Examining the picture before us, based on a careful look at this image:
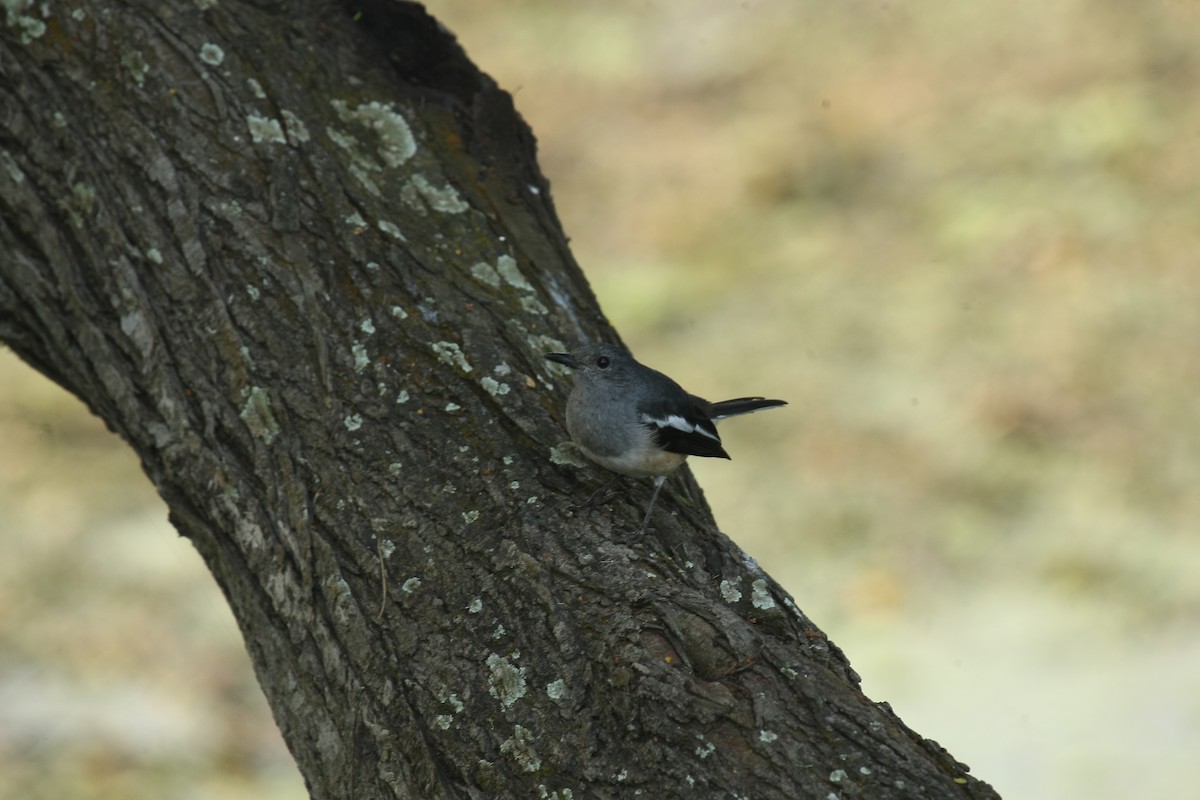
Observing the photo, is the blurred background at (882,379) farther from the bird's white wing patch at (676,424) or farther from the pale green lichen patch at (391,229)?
the pale green lichen patch at (391,229)

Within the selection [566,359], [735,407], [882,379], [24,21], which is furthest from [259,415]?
[882,379]

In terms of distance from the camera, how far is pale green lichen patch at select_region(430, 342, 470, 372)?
13.4ft

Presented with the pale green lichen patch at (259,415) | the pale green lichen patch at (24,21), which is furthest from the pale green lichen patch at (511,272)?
the pale green lichen patch at (24,21)

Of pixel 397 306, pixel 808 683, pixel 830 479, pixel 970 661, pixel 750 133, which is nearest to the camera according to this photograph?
pixel 808 683

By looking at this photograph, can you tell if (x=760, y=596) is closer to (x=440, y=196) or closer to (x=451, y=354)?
(x=451, y=354)

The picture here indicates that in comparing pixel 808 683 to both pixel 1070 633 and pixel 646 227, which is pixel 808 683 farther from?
pixel 646 227

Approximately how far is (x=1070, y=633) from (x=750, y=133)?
6.06 meters

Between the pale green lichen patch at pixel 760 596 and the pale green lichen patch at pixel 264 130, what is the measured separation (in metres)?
2.09

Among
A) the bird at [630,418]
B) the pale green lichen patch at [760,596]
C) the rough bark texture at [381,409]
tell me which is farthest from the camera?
the bird at [630,418]

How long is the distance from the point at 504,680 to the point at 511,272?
1606mm

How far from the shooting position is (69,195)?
4.24 metres

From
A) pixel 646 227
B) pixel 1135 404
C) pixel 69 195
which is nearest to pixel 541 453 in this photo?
pixel 69 195

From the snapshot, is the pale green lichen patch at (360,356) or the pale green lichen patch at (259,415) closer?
the pale green lichen patch at (259,415)

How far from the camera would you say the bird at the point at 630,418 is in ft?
13.6
